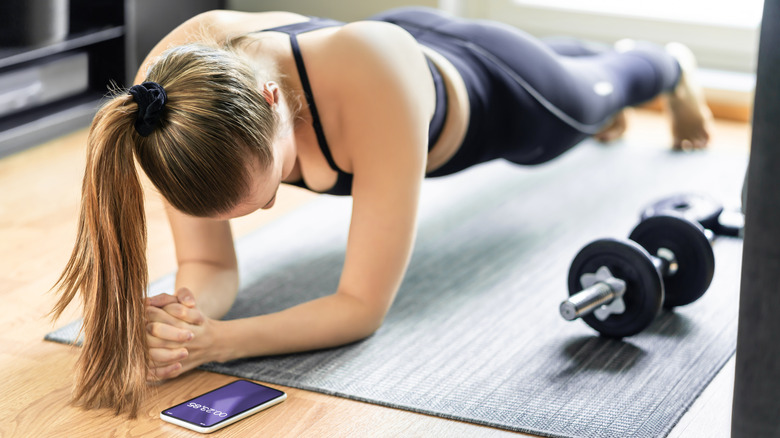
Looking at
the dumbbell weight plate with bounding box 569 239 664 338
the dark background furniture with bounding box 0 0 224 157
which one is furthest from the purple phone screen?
the dark background furniture with bounding box 0 0 224 157

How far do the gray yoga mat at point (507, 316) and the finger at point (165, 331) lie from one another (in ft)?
0.37

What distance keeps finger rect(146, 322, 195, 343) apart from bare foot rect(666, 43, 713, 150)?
1.48 meters

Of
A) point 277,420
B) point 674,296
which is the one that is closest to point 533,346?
point 674,296

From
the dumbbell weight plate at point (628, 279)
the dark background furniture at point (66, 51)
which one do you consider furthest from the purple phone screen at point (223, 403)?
the dark background furniture at point (66, 51)

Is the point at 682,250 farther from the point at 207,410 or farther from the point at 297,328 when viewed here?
the point at 207,410

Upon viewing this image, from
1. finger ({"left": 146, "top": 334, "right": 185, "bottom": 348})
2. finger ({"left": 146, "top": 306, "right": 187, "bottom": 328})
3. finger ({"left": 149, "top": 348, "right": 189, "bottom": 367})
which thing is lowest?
finger ({"left": 149, "top": 348, "right": 189, "bottom": 367})

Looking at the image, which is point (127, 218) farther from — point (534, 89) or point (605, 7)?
point (605, 7)

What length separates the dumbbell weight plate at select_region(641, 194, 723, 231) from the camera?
1732mm

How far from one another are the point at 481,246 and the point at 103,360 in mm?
860

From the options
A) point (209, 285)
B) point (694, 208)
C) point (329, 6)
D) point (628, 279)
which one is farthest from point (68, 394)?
point (329, 6)

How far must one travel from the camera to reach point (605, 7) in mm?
2895

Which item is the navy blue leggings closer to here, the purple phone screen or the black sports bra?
the black sports bra

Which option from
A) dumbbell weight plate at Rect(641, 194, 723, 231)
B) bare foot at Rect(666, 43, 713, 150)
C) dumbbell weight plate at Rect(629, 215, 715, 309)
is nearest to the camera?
dumbbell weight plate at Rect(629, 215, 715, 309)

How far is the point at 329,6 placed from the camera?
3.04 m
